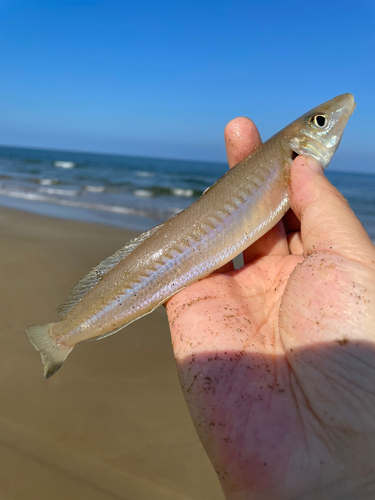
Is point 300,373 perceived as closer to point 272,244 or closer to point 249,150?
point 272,244

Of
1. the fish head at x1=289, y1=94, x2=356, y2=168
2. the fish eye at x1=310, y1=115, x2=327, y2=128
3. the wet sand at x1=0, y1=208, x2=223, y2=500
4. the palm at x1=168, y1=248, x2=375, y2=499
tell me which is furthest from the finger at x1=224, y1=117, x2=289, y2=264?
the wet sand at x1=0, y1=208, x2=223, y2=500

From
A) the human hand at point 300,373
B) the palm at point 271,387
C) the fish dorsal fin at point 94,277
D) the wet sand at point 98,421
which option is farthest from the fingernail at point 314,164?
the wet sand at point 98,421

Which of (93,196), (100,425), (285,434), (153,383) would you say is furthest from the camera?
(93,196)

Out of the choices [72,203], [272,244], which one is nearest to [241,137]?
[272,244]

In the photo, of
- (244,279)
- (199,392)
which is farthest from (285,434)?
(244,279)

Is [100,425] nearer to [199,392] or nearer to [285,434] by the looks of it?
[199,392]

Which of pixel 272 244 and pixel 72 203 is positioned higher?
pixel 272 244
